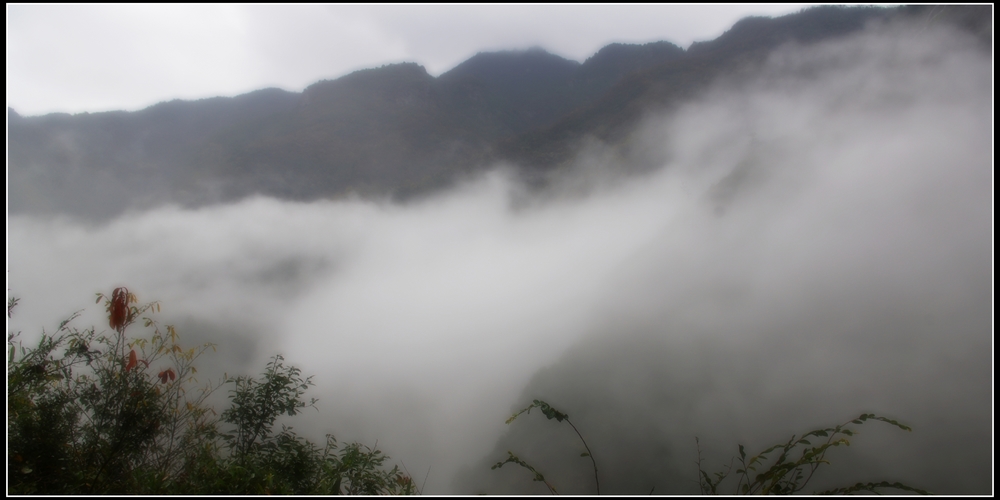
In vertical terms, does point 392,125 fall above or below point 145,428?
above

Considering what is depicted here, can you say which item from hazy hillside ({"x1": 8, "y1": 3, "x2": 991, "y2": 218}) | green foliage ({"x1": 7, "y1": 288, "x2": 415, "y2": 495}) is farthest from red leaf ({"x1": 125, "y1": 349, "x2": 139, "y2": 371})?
hazy hillside ({"x1": 8, "y1": 3, "x2": 991, "y2": 218})

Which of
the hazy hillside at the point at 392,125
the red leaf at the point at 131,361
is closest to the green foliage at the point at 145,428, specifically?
the red leaf at the point at 131,361

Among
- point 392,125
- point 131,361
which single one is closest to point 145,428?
point 131,361

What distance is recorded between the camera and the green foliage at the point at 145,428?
88.5 inches

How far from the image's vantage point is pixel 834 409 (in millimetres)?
4551

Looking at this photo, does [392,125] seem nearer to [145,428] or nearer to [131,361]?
[131,361]

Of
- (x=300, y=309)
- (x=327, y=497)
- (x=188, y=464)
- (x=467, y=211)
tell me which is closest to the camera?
(x=327, y=497)

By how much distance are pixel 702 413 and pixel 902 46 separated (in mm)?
14182

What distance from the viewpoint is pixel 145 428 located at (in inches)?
101

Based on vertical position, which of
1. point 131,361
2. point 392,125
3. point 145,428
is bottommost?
A: point 145,428

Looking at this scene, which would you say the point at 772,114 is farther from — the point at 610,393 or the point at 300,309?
the point at 300,309

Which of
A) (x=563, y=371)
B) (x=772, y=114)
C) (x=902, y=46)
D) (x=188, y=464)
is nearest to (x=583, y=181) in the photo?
(x=772, y=114)

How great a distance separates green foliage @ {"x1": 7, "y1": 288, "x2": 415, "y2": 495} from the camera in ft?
7.38

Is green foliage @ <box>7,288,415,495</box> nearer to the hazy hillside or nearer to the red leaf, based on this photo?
the red leaf
